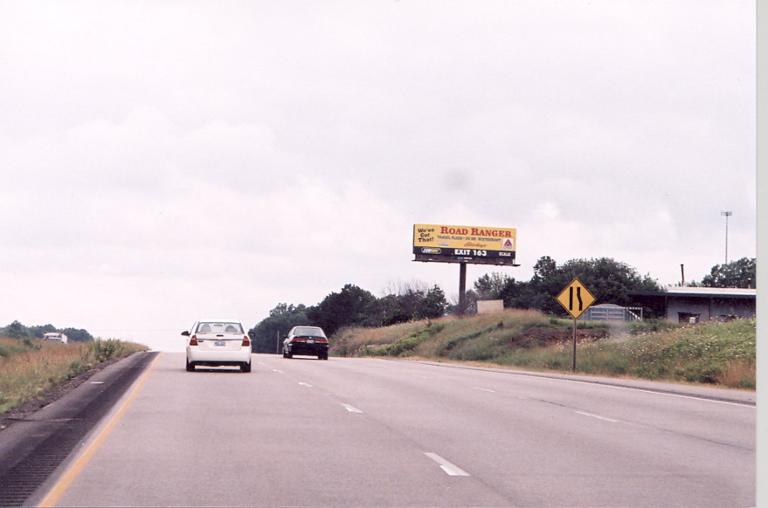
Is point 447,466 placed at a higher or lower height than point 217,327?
lower

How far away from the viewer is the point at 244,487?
33.9ft

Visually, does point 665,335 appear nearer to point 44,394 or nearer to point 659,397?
point 659,397

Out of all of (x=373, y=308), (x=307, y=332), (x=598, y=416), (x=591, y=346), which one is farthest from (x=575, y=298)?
(x=373, y=308)

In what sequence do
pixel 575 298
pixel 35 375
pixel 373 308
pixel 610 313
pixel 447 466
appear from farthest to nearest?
1. pixel 373 308
2. pixel 610 313
3. pixel 575 298
4. pixel 35 375
5. pixel 447 466

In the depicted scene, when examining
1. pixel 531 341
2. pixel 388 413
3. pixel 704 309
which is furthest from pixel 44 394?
pixel 704 309

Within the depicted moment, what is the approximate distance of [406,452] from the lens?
13.4m

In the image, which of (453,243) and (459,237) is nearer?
(453,243)

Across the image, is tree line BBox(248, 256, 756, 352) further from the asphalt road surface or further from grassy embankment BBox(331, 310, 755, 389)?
the asphalt road surface

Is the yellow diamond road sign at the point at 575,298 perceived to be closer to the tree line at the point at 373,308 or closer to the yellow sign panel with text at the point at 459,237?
the yellow sign panel with text at the point at 459,237

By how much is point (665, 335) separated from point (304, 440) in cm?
3534

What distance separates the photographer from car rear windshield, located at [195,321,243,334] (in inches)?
1286

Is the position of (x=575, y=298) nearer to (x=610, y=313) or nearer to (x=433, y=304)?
(x=610, y=313)

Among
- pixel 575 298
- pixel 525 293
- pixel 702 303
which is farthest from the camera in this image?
pixel 525 293

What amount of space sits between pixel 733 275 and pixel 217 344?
4521 inches
